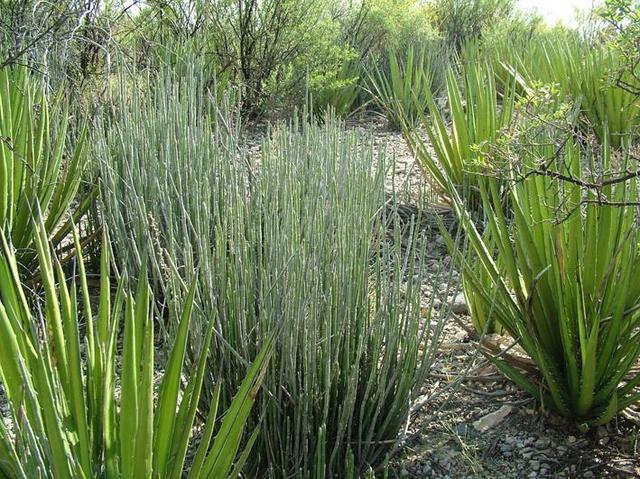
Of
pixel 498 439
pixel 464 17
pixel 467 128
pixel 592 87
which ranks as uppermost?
pixel 464 17

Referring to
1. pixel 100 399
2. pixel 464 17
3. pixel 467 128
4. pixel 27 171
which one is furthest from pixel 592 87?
pixel 464 17

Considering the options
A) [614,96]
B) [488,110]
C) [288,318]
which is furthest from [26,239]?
[614,96]

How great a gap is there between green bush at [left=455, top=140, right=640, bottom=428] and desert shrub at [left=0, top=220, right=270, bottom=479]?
3.11ft

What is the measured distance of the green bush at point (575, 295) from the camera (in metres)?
2.05

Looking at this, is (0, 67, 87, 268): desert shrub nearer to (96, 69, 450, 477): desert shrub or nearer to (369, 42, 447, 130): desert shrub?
(96, 69, 450, 477): desert shrub

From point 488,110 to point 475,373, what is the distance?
1.77 meters

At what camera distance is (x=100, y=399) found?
1.32 m

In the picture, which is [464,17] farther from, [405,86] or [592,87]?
[592,87]

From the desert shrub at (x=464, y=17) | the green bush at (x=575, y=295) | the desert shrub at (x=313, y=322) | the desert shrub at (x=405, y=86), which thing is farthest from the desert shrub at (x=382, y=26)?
the desert shrub at (x=313, y=322)

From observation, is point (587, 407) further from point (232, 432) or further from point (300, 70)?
point (300, 70)

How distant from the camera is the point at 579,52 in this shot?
595cm

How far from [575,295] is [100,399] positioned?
1407mm

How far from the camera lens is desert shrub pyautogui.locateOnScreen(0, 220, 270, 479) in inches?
45.7

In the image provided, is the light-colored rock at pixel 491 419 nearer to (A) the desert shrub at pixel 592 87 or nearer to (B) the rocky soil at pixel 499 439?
(B) the rocky soil at pixel 499 439
